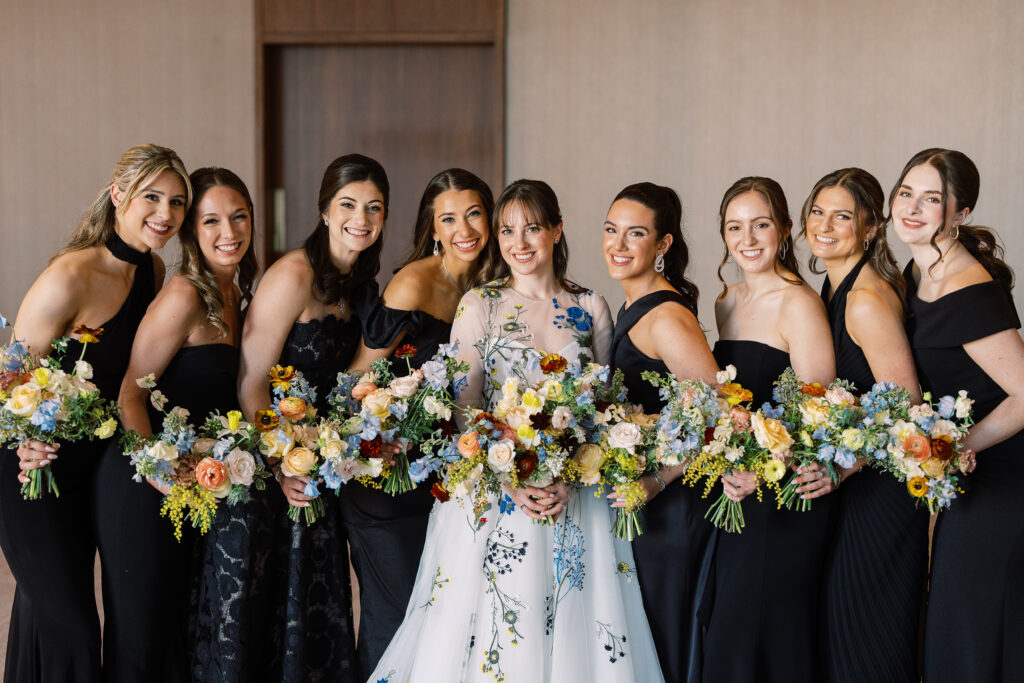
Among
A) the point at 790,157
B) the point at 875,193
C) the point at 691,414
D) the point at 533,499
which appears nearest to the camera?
the point at 691,414

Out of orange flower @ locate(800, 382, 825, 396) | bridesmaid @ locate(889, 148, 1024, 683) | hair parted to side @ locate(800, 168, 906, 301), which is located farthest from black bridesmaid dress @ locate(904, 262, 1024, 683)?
orange flower @ locate(800, 382, 825, 396)

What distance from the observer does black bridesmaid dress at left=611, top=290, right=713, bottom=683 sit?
9.49 ft

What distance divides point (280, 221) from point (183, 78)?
1.26 metres

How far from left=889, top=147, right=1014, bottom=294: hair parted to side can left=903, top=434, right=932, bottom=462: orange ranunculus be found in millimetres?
721

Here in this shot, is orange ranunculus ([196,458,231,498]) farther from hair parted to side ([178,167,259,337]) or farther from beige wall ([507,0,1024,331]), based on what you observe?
beige wall ([507,0,1024,331])

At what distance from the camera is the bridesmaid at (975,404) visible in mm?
2805

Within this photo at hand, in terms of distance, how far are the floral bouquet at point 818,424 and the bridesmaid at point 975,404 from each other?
0.43 metres

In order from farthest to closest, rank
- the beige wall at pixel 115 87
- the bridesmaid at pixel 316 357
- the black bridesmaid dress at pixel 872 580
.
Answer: the beige wall at pixel 115 87 < the bridesmaid at pixel 316 357 < the black bridesmaid dress at pixel 872 580

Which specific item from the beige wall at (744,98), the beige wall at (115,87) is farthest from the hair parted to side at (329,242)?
the beige wall at (115,87)

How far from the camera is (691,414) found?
2582 millimetres

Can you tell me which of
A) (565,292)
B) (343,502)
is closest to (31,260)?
(343,502)

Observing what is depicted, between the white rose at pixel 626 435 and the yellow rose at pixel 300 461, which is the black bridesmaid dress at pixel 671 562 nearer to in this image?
the white rose at pixel 626 435

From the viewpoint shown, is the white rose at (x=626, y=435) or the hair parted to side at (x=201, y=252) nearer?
the white rose at (x=626, y=435)

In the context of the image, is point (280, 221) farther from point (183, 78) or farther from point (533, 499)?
point (533, 499)
